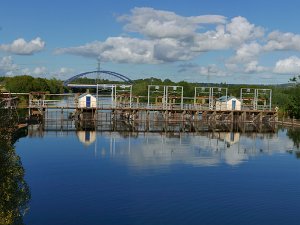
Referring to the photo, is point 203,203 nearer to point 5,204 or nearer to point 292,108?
point 5,204

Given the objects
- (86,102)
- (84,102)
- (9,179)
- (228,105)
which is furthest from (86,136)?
(9,179)

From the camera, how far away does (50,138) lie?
41.1 metres

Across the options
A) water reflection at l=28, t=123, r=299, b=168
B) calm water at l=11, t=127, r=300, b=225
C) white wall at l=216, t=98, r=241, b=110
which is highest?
white wall at l=216, t=98, r=241, b=110

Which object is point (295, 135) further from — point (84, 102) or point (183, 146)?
point (84, 102)

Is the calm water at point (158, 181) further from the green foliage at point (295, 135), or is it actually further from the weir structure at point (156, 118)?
the weir structure at point (156, 118)

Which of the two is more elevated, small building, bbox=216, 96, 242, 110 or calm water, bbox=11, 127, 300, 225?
small building, bbox=216, 96, 242, 110

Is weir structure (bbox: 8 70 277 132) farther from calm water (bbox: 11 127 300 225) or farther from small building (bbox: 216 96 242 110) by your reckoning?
calm water (bbox: 11 127 300 225)

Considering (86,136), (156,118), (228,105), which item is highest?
(228,105)

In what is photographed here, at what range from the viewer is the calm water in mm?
18625

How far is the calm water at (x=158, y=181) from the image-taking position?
61.1 feet

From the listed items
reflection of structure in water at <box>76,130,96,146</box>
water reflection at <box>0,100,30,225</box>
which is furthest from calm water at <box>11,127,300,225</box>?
water reflection at <box>0,100,30,225</box>

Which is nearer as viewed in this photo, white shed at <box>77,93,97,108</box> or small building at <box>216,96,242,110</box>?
white shed at <box>77,93,97,108</box>

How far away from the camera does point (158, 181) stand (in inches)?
959

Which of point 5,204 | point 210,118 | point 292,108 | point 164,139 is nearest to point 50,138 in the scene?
point 164,139
